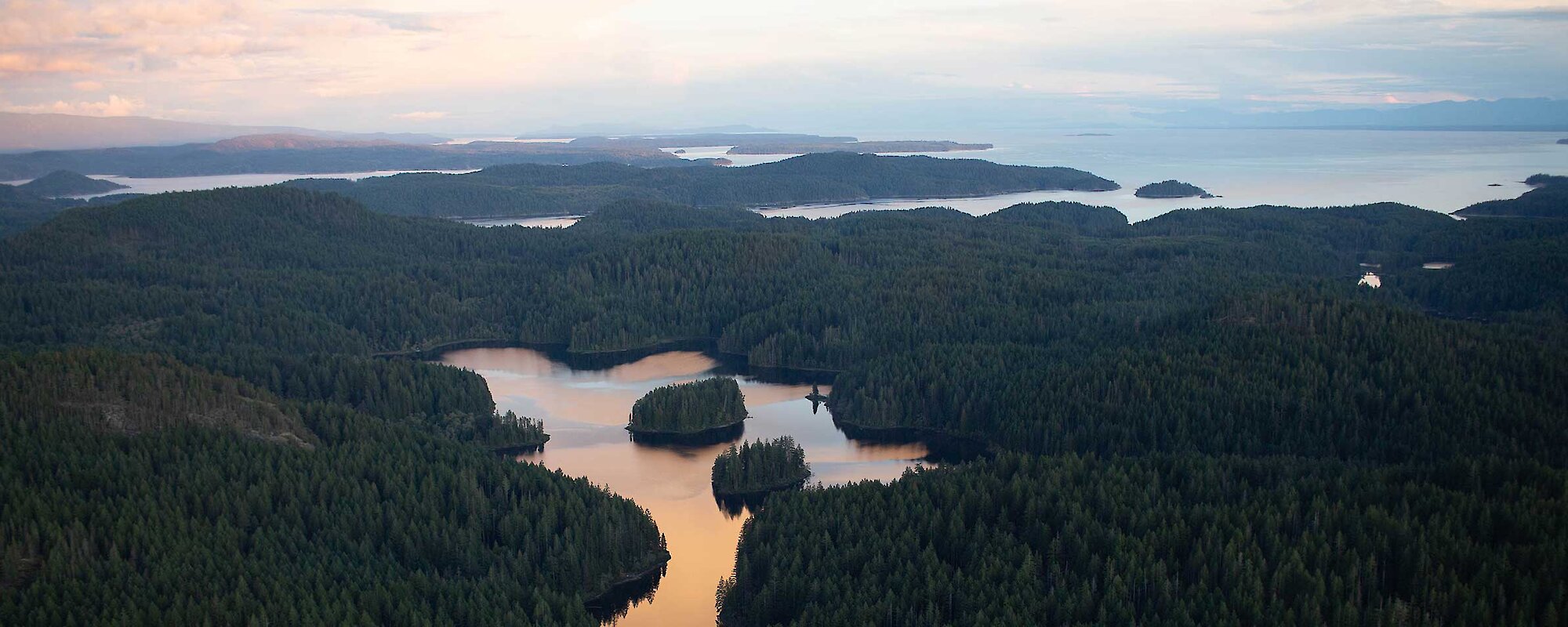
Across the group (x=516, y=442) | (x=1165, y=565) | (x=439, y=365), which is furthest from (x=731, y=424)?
(x=1165, y=565)

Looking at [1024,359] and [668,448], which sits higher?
[1024,359]

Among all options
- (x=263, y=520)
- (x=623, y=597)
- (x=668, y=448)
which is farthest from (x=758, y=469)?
(x=263, y=520)

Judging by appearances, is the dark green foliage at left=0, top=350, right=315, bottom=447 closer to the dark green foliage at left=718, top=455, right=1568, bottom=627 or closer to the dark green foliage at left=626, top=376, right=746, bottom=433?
the dark green foliage at left=626, top=376, right=746, bottom=433

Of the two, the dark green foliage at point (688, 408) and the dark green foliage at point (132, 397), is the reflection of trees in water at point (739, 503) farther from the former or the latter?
the dark green foliage at point (132, 397)

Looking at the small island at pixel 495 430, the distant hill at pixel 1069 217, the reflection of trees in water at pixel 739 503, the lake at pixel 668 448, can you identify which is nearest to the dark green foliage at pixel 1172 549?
the lake at pixel 668 448

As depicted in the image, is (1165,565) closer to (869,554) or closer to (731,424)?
(869,554)

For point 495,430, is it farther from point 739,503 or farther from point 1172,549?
point 1172,549

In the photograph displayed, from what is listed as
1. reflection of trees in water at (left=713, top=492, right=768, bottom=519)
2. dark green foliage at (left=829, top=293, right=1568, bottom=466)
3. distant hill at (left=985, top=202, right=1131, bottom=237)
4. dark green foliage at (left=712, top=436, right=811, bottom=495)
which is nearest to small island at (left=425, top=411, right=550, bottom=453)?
dark green foliage at (left=712, top=436, right=811, bottom=495)
